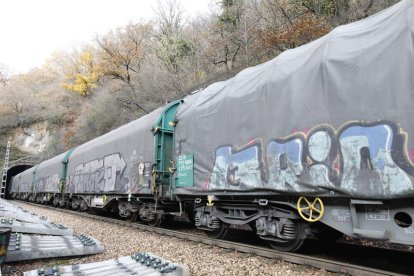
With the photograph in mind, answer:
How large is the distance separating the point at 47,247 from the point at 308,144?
4852 mm

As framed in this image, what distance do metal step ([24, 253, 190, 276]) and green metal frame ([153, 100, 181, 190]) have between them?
3.98m

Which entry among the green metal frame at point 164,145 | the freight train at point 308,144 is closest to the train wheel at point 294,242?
the freight train at point 308,144

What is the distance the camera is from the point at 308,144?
4.69 meters

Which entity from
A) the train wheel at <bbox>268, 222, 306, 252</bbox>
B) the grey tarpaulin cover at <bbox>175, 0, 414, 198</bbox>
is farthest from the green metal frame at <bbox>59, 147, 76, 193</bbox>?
the train wheel at <bbox>268, 222, 306, 252</bbox>

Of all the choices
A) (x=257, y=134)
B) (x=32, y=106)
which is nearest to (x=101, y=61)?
(x=32, y=106)

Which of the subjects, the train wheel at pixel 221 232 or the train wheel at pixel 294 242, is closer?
the train wheel at pixel 294 242

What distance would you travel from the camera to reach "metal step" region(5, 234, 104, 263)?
16.4ft

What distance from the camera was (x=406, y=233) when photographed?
3.60 metres

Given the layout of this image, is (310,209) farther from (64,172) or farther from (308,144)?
(64,172)

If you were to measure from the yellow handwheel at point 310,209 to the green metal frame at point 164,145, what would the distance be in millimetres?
4387

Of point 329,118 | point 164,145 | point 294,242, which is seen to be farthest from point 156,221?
point 329,118

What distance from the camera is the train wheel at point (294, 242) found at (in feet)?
17.5

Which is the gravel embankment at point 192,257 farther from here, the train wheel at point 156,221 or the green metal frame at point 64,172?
the green metal frame at point 64,172

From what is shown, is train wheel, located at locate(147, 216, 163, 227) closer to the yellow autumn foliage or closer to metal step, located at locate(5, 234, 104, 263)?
metal step, located at locate(5, 234, 104, 263)
